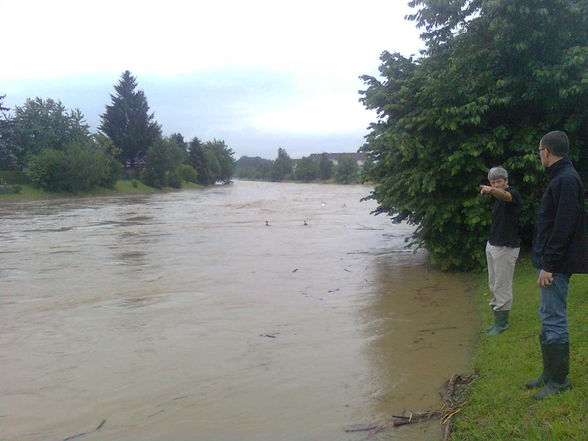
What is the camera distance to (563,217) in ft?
12.7

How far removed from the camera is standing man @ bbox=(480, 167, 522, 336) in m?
5.95

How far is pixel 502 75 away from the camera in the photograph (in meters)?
10.2

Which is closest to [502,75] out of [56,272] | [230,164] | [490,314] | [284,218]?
[490,314]

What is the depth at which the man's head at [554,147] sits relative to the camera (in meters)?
4.03

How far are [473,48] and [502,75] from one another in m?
0.76

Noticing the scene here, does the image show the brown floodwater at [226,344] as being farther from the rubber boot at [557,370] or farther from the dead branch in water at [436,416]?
the rubber boot at [557,370]

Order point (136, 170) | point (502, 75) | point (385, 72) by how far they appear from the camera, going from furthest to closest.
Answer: point (136, 170), point (385, 72), point (502, 75)

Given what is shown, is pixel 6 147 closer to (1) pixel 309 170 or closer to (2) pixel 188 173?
(2) pixel 188 173

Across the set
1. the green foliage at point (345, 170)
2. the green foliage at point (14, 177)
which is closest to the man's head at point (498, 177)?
the green foliage at point (14, 177)

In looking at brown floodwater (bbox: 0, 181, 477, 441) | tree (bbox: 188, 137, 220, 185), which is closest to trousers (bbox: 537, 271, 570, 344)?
brown floodwater (bbox: 0, 181, 477, 441)

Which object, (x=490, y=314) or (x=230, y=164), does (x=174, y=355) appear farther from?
(x=230, y=164)

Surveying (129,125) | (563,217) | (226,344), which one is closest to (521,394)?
(563,217)

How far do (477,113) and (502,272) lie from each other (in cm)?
454

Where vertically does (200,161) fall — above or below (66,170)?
above
